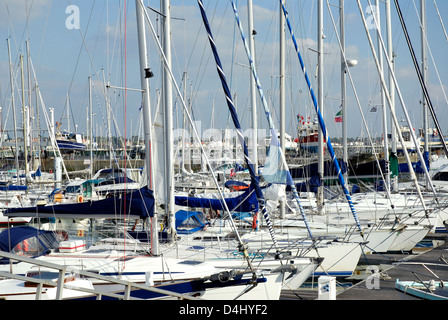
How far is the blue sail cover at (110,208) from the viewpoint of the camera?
11.3 m

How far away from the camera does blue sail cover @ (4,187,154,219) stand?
11258mm

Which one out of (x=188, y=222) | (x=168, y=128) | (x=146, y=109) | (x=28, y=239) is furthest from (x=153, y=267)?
(x=188, y=222)

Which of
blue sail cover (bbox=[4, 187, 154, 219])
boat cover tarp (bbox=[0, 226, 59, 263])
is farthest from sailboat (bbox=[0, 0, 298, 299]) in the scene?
boat cover tarp (bbox=[0, 226, 59, 263])

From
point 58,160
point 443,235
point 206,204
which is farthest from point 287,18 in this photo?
point 58,160

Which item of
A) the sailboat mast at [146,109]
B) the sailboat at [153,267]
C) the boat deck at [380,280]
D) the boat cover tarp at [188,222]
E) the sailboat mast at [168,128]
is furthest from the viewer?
the boat cover tarp at [188,222]

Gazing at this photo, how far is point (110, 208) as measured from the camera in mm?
11719

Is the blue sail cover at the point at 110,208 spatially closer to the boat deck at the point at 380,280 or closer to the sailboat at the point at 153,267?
the sailboat at the point at 153,267

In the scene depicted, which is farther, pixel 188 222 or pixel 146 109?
pixel 188 222

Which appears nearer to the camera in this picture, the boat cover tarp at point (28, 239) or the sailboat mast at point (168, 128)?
the boat cover tarp at point (28, 239)

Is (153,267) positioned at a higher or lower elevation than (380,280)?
higher

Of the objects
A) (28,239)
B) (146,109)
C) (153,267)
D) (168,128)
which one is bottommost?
(153,267)

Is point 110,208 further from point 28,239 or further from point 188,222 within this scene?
point 188,222

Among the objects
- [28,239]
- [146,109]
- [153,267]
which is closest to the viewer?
[153,267]

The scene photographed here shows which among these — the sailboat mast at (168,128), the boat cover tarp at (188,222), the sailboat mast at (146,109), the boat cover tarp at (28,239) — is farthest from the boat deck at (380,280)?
the boat cover tarp at (28,239)
